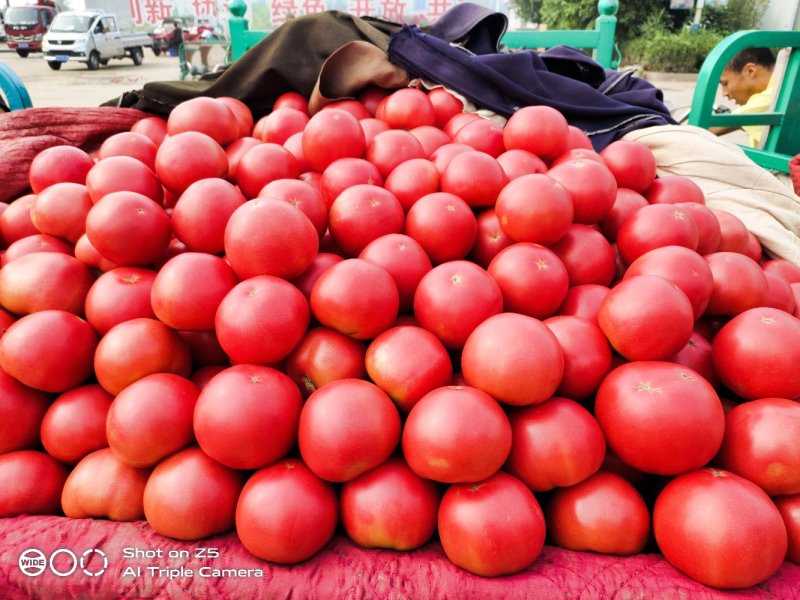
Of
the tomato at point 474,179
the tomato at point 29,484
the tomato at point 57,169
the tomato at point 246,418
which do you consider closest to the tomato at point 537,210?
the tomato at point 474,179

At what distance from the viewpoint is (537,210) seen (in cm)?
156

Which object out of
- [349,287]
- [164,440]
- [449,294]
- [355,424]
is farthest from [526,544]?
[164,440]

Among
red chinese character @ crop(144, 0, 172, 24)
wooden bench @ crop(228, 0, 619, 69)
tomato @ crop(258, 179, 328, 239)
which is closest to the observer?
tomato @ crop(258, 179, 328, 239)

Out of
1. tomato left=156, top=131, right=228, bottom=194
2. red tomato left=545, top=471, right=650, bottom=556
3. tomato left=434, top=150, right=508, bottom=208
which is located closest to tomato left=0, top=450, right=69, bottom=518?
tomato left=156, top=131, right=228, bottom=194

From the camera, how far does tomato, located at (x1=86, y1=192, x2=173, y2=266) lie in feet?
4.99

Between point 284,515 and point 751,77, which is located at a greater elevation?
point 751,77

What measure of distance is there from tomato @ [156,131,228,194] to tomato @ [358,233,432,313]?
0.69 meters

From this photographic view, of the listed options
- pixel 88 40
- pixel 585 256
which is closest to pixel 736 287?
pixel 585 256

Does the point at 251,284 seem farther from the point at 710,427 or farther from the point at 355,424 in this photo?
the point at 710,427

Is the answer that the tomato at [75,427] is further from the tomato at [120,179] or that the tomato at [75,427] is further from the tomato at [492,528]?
the tomato at [492,528]

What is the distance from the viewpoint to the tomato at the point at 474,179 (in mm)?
1772

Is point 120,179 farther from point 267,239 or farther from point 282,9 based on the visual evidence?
point 282,9

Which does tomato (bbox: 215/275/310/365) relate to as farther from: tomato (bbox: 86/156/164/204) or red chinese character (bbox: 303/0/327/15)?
red chinese character (bbox: 303/0/327/15)

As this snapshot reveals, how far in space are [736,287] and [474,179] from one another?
0.84m
